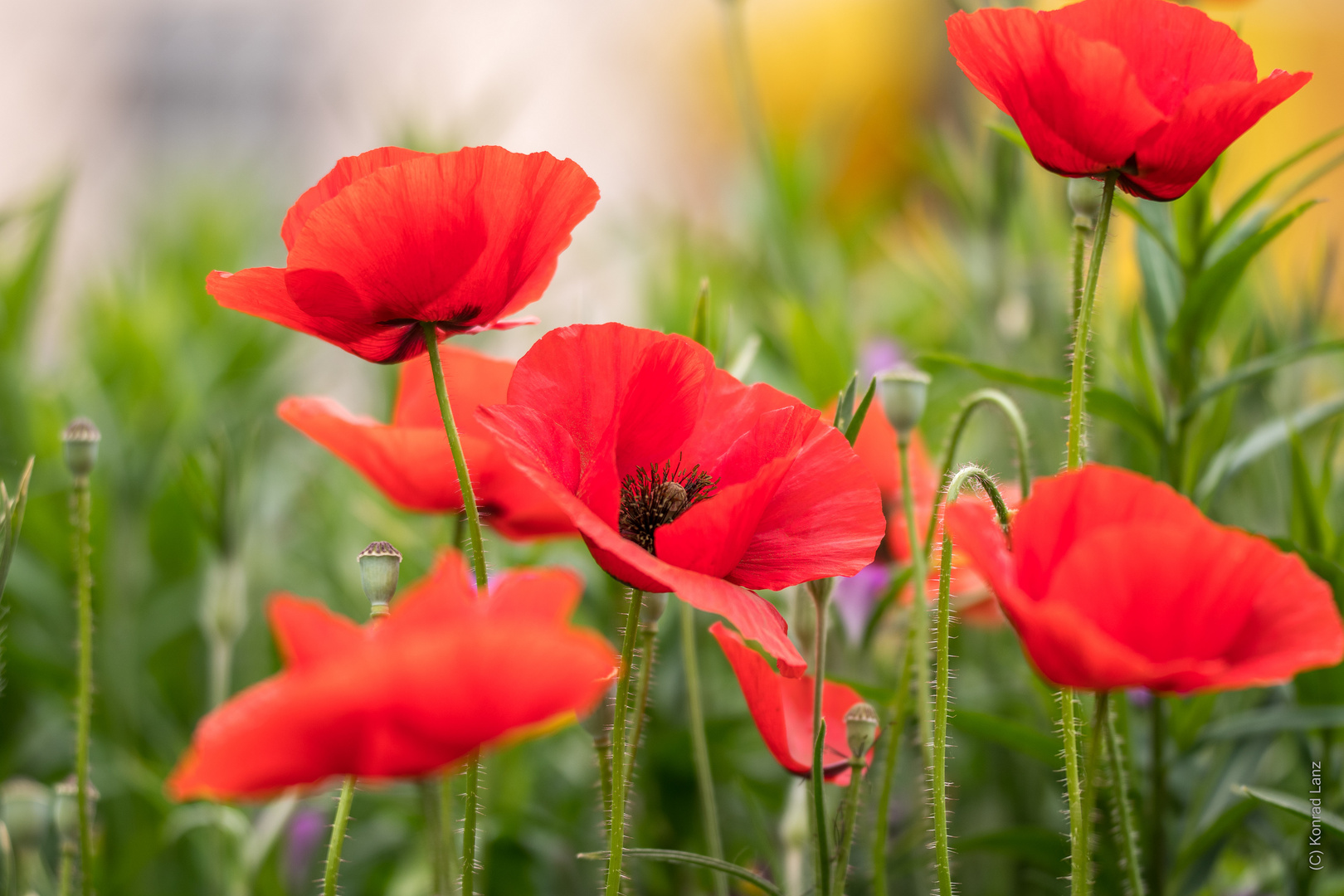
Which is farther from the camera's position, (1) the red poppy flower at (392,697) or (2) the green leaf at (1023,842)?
(2) the green leaf at (1023,842)

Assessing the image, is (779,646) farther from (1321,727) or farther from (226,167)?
(226,167)

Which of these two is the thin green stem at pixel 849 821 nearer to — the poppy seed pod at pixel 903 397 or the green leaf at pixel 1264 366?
the poppy seed pod at pixel 903 397

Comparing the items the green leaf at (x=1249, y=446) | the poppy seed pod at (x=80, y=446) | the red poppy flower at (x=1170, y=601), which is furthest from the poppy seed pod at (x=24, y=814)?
the green leaf at (x=1249, y=446)

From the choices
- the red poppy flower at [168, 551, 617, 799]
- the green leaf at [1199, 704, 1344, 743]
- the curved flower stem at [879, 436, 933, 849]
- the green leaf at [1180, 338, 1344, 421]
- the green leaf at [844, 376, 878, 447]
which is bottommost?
the red poppy flower at [168, 551, 617, 799]

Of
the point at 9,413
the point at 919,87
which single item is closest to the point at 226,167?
the point at 9,413

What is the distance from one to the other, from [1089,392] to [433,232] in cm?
29

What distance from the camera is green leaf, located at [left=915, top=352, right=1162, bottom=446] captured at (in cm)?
41

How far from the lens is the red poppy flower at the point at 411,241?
273 millimetres

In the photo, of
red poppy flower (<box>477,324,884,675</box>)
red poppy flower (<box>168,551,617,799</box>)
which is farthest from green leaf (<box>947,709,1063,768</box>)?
red poppy flower (<box>168,551,617,799</box>)

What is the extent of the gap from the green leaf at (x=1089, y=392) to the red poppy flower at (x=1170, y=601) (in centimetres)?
18

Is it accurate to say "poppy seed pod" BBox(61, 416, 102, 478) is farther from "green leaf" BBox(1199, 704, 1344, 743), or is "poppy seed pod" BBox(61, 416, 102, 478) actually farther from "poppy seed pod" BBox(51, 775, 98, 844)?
"green leaf" BBox(1199, 704, 1344, 743)

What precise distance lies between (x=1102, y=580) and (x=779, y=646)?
77 millimetres

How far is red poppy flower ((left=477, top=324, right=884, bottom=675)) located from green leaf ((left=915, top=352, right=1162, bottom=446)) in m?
0.13

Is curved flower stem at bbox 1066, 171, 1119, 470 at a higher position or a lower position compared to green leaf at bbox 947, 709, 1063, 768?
higher
